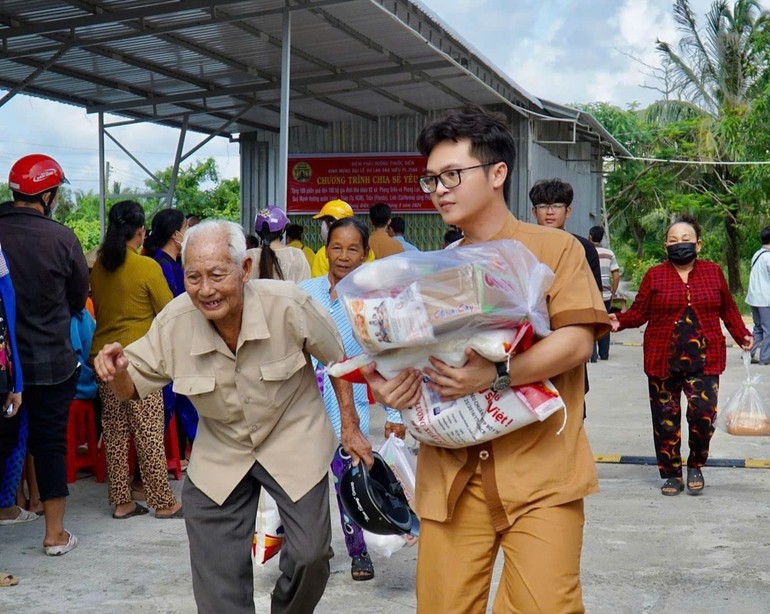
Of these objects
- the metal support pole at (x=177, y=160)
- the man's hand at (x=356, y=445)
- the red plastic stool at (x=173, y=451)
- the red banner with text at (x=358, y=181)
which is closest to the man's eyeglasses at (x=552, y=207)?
the man's hand at (x=356, y=445)

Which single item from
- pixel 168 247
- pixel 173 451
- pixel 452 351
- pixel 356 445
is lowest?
pixel 173 451

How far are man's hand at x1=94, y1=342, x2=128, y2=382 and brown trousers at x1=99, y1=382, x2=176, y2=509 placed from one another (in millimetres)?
3091

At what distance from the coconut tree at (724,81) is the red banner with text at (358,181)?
11083mm

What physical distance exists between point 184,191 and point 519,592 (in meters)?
37.2

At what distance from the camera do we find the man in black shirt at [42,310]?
18.1ft

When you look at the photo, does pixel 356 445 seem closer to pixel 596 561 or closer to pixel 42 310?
pixel 596 561

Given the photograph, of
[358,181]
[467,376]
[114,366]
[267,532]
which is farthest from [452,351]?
[358,181]

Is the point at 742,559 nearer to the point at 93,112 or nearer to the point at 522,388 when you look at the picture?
the point at 522,388

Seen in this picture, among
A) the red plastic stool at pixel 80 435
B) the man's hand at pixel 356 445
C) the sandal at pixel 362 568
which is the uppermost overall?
the man's hand at pixel 356 445

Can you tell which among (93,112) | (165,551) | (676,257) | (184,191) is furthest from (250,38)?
(184,191)

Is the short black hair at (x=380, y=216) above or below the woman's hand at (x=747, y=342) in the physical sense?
above

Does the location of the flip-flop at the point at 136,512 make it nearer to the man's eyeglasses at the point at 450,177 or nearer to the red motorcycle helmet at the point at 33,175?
the red motorcycle helmet at the point at 33,175

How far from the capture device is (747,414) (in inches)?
289

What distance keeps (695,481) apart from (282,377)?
418cm
